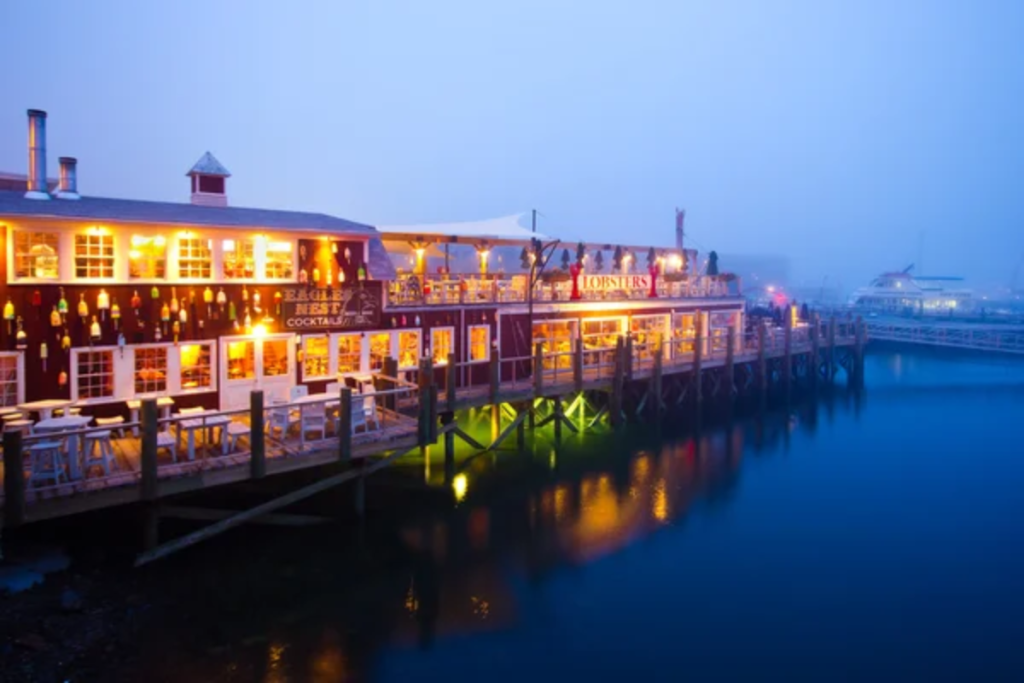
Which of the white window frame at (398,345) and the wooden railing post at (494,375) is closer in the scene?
the wooden railing post at (494,375)

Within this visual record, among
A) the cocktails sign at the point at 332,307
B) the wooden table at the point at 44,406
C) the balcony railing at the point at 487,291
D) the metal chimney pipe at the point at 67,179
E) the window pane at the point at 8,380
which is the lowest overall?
the wooden table at the point at 44,406

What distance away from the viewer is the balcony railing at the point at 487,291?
23.2 m

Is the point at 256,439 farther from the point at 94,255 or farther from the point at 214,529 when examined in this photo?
the point at 94,255

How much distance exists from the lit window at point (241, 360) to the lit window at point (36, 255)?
4.33 metres

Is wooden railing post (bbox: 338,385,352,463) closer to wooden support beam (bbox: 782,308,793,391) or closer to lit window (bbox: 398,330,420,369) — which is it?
lit window (bbox: 398,330,420,369)

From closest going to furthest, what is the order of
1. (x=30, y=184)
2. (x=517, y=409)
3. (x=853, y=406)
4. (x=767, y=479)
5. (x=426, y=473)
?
(x=30, y=184) < (x=426, y=473) < (x=767, y=479) < (x=517, y=409) < (x=853, y=406)

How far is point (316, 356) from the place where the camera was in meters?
20.9

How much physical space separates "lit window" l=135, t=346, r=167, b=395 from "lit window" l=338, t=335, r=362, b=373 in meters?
4.93

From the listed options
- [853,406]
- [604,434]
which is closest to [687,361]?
[604,434]

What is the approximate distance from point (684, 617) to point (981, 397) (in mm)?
34967

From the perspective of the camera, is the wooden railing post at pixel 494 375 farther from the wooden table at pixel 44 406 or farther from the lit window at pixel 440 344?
the wooden table at pixel 44 406

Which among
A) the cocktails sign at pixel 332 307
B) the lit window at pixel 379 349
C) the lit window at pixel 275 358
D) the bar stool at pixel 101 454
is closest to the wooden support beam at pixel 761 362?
the lit window at pixel 379 349

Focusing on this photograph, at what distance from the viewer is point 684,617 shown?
14820mm

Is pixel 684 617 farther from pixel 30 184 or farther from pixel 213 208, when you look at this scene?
pixel 30 184
